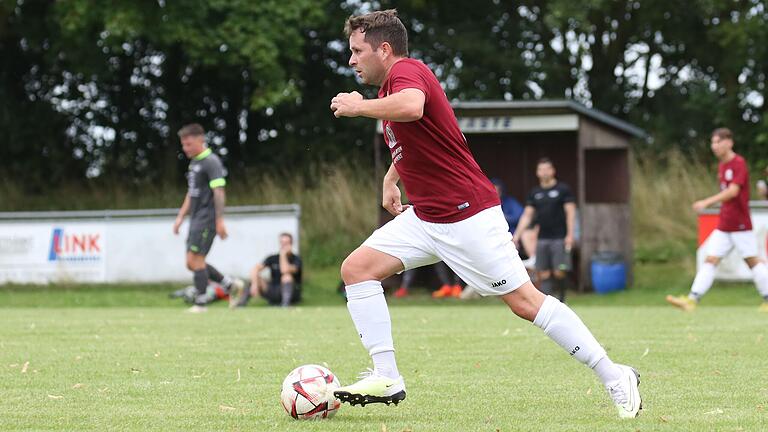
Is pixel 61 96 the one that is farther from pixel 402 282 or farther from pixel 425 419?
pixel 425 419

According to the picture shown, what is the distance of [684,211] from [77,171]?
16688mm

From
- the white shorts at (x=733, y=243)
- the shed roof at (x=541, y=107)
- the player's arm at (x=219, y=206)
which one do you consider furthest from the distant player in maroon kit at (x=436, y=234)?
the shed roof at (x=541, y=107)

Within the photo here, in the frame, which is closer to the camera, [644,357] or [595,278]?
[644,357]

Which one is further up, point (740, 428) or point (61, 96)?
point (61, 96)

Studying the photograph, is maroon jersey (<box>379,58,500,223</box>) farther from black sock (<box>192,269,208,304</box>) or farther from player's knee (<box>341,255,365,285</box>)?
black sock (<box>192,269,208,304</box>)

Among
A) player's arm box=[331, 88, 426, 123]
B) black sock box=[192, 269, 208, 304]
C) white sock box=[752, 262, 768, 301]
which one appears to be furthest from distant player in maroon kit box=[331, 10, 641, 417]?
white sock box=[752, 262, 768, 301]

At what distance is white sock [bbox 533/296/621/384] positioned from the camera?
610 cm

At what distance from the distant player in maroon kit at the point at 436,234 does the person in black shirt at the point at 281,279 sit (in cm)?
1279

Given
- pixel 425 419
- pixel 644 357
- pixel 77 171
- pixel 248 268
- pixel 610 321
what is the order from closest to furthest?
pixel 425 419
pixel 644 357
pixel 610 321
pixel 248 268
pixel 77 171

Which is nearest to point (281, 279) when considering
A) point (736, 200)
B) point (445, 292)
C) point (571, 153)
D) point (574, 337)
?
point (445, 292)

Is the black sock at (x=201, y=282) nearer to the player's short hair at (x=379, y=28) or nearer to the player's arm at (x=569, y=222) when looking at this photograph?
the player's arm at (x=569, y=222)

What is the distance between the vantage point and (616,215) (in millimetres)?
22047

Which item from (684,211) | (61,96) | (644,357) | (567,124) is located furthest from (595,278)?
(61,96)

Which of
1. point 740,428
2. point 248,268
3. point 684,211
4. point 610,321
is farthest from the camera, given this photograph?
point 684,211
